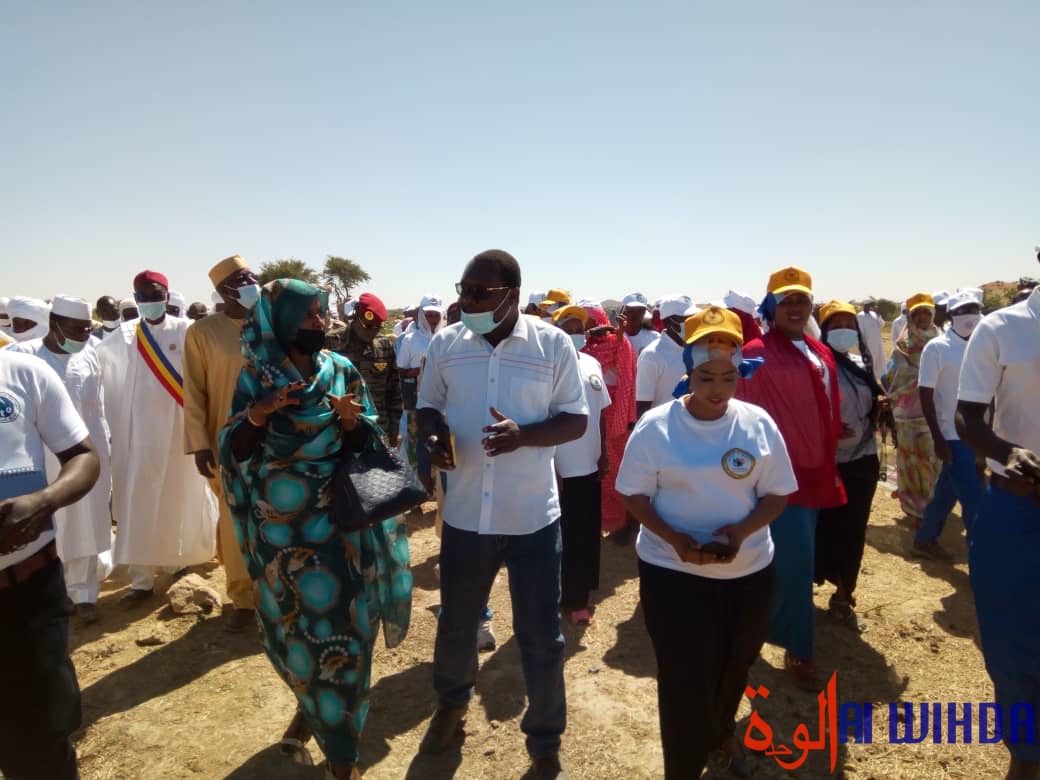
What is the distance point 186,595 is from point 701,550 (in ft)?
13.2

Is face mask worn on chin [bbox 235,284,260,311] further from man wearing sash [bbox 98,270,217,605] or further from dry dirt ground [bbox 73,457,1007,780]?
dry dirt ground [bbox 73,457,1007,780]

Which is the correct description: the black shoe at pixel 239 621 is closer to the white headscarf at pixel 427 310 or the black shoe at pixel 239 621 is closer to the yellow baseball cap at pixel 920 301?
the white headscarf at pixel 427 310

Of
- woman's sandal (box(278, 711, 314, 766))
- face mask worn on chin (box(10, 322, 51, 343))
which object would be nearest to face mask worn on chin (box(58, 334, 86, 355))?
face mask worn on chin (box(10, 322, 51, 343))

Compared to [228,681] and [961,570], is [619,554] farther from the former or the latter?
[228,681]

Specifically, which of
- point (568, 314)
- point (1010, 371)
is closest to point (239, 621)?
point (568, 314)

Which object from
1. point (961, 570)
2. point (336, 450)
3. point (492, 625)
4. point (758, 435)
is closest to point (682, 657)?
point (758, 435)

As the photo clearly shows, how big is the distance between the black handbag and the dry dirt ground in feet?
4.49

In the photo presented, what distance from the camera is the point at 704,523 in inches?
104

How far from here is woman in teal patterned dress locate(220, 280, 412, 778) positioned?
9.07ft

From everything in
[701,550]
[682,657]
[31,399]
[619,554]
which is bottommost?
[619,554]

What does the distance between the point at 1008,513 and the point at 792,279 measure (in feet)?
5.43

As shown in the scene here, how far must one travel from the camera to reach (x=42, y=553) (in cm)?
233

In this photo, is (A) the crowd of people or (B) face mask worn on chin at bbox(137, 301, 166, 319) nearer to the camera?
(A) the crowd of people

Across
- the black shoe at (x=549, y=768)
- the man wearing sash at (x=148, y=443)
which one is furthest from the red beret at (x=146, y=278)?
the black shoe at (x=549, y=768)
